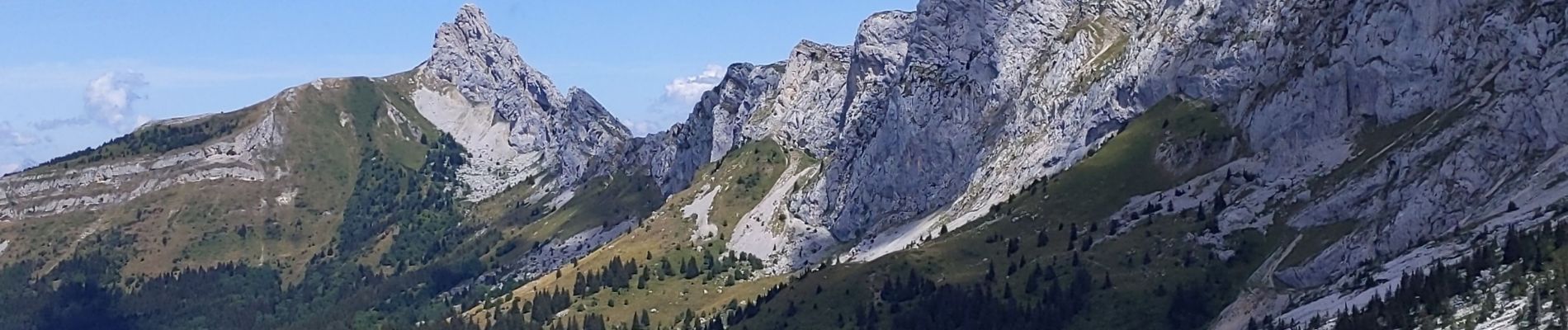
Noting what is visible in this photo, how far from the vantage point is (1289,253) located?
195 meters

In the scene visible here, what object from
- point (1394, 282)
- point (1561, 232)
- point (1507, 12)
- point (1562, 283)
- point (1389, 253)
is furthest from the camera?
point (1507, 12)

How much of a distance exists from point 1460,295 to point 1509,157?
3812cm

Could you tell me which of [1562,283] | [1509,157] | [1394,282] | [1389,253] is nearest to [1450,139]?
[1509,157]

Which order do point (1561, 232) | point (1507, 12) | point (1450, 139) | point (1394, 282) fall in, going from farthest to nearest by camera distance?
point (1507, 12)
point (1450, 139)
point (1394, 282)
point (1561, 232)

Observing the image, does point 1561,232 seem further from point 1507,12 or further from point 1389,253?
point 1507,12

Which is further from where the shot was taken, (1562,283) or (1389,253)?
(1389,253)

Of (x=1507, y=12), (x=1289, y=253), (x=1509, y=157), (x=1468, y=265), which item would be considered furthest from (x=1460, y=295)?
(x=1507, y=12)

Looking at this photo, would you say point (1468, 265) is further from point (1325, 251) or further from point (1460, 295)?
point (1325, 251)

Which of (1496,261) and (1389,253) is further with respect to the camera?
(1389,253)

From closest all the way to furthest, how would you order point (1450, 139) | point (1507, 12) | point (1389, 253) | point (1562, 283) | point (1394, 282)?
point (1562, 283)
point (1394, 282)
point (1389, 253)
point (1450, 139)
point (1507, 12)

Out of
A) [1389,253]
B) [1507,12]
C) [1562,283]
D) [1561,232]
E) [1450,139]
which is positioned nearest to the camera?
[1562,283]

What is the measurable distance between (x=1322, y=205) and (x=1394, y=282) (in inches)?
1648

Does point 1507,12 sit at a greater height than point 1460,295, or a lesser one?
greater

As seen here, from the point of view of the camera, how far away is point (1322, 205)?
652 ft
